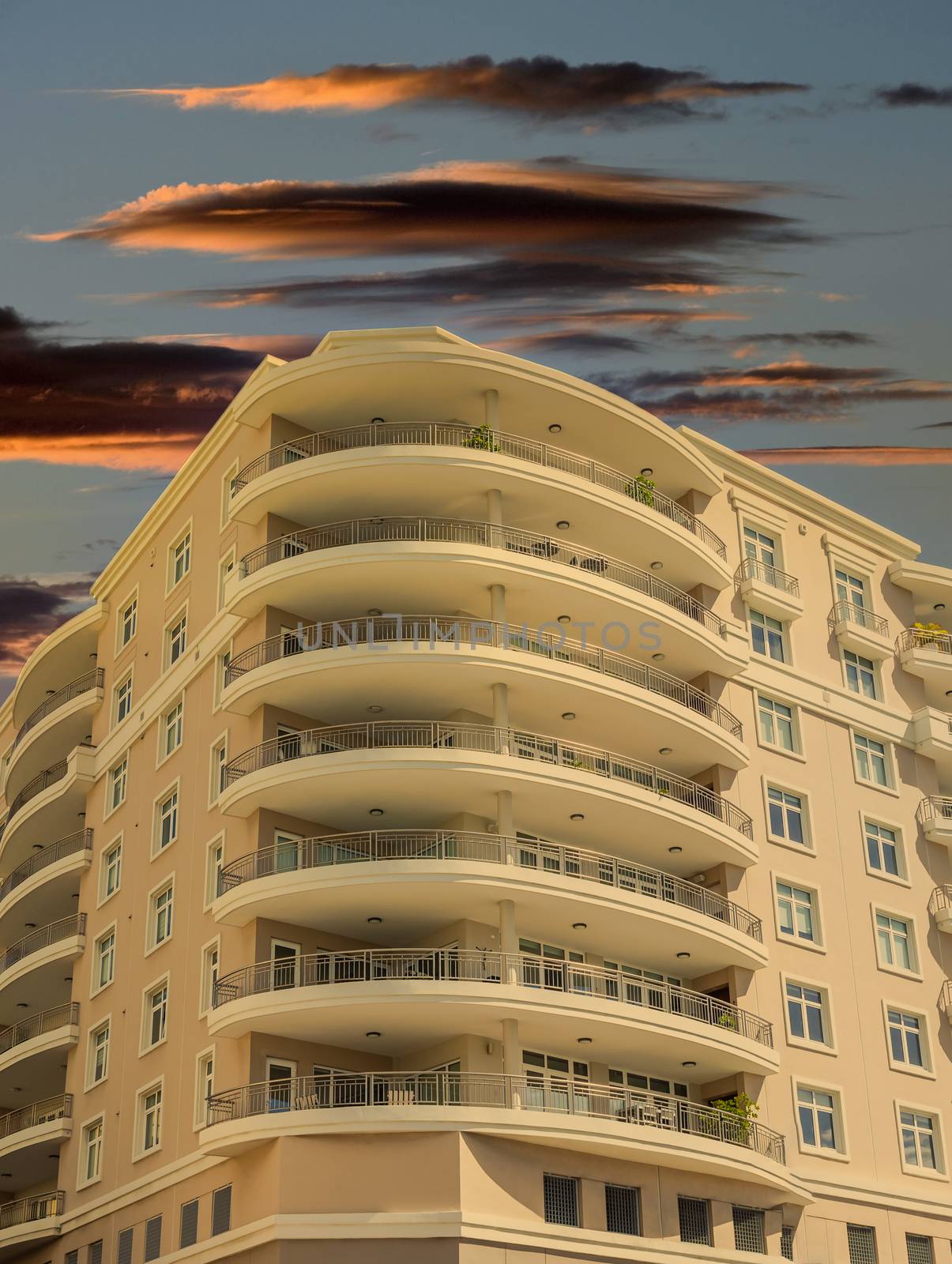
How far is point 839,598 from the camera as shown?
50.2 m

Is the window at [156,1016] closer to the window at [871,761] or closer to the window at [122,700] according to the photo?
the window at [122,700]

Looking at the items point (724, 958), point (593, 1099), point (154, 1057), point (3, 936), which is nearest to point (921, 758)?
point (724, 958)

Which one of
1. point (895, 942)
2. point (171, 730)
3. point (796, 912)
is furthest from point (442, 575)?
point (895, 942)

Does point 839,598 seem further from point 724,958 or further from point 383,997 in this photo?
point 383,997

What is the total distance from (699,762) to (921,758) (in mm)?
10119

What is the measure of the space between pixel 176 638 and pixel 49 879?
9038mm

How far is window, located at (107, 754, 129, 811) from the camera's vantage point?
157 ft

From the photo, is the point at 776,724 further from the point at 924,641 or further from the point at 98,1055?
the point at 98,1055

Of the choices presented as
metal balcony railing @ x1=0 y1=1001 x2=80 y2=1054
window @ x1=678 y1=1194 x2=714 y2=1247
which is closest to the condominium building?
window @ x1=678 y1=1194 x2=714 y2=1247

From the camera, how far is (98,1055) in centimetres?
4462

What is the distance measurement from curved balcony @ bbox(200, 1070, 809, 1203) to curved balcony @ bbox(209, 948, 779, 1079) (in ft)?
3.40

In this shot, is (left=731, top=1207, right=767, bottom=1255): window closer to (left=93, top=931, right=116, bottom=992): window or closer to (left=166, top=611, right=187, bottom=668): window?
(left=93, top=931, right=116, bottom=992): window

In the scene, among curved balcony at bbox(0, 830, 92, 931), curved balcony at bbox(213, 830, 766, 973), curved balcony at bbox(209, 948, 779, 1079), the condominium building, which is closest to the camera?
curved balcony at bbox(209, 948, 779, 1079)

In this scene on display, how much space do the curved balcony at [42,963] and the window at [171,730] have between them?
21.0 feet
